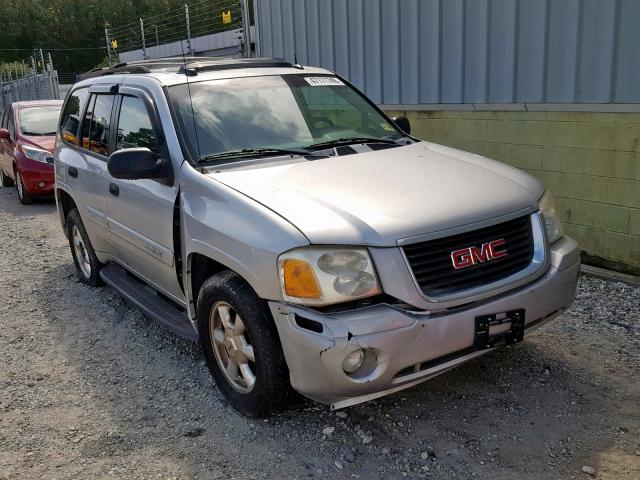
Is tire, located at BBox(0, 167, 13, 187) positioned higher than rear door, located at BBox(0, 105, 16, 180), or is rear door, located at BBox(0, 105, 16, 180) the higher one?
rear door, located at BBox(0, 105, 16, 180)

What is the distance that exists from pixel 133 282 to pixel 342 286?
2564mm

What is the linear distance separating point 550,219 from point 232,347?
1905 millimetres

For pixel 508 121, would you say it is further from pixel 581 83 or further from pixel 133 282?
pixel 133 282

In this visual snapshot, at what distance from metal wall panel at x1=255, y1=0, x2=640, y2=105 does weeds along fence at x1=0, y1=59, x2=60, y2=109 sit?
14.8 m

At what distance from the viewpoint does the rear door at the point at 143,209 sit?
3.86 meters

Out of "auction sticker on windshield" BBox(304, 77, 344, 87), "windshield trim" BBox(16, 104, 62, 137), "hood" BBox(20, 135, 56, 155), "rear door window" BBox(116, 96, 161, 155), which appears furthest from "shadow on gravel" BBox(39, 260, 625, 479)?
"windshield trim" BBox(16, 104, 62, 137)

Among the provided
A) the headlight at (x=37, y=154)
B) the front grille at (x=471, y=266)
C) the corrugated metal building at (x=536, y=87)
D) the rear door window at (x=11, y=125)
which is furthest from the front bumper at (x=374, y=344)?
the rear door window at (x=11, y=125)

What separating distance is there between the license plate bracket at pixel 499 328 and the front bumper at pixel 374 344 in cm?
3

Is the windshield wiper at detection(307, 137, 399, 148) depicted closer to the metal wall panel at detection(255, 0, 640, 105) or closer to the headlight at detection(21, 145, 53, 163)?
the metal wall panel at detection(255, 0, 640, 105)

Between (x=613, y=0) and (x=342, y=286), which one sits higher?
(x=613, y=0)

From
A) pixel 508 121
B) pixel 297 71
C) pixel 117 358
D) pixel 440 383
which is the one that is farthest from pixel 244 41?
pixel 440 383

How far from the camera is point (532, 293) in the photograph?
3205mm

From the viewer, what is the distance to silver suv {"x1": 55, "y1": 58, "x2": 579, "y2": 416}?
9.44 ft

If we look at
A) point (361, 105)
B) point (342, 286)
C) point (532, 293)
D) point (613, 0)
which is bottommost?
point (532, 293)
